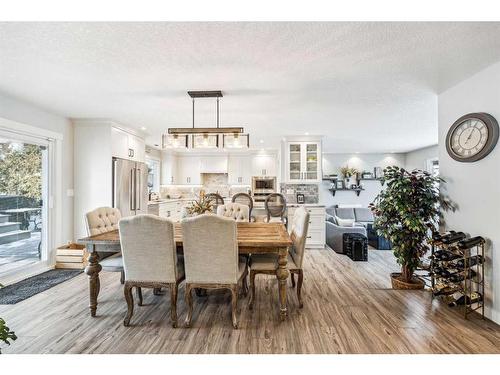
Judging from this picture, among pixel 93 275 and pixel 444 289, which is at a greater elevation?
pixel 93 275

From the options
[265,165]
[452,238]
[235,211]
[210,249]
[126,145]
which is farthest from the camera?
[265,165]

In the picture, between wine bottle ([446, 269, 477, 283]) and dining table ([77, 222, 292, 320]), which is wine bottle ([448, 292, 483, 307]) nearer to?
wine bottle ([446, 269, 477, 283])

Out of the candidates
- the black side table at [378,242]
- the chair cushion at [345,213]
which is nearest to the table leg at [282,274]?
the black side table at [378,242]

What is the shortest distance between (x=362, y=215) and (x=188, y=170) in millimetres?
5168

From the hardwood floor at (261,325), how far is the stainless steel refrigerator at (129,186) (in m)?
1.59

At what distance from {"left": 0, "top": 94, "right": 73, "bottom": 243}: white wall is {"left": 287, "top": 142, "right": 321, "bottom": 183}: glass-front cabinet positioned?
4130 millimetres

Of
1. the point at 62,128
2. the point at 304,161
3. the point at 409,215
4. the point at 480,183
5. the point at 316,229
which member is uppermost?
the point at 62,128

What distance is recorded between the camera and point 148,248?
2312 mm

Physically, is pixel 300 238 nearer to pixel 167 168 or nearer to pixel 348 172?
pixel 348 172

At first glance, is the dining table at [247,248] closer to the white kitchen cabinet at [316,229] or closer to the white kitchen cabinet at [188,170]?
the white kitchen cabinet at [316,229]

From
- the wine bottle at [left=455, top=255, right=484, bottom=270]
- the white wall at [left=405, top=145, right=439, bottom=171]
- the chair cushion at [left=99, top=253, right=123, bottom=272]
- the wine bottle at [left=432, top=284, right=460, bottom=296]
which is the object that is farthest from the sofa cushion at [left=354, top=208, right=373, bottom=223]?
the chair cushion at [left=99, top=253, right=123, bottom=272]

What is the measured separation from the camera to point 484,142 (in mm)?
2521

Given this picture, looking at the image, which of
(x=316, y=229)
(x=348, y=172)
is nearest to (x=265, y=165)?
(x=348, y=172)
